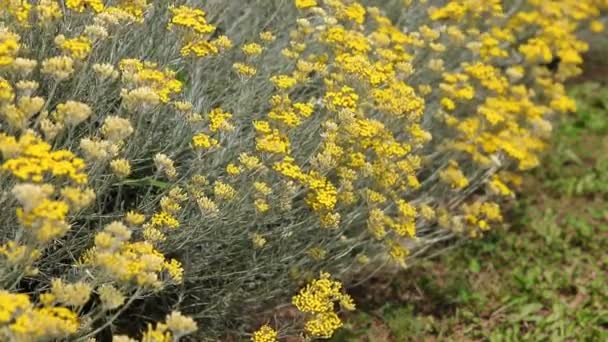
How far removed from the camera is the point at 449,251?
4.43 meters

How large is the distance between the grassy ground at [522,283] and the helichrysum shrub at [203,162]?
260 millimetres

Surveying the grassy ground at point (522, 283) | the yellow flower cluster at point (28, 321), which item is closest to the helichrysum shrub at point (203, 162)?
the yellow flower cluster at point (28, 321)

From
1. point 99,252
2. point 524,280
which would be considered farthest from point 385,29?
point 99,252

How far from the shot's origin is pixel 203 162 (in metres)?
3.05

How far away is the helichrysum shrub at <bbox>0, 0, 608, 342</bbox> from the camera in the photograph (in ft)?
7.19

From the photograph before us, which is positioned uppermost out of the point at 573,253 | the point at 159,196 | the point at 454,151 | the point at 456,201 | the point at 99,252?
the point at 99,252

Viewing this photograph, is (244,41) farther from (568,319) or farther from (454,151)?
(568,319)

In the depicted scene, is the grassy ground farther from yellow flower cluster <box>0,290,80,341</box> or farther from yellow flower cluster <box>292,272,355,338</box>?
yellow flower cluster <box>0,290,80,341</box>

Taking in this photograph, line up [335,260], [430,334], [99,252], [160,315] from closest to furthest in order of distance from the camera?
[99,252], [160,315], [335,260], [430,334]

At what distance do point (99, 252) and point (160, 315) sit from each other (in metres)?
1.09

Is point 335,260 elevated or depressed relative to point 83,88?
depressed

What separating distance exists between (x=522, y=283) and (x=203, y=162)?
80.5 inches

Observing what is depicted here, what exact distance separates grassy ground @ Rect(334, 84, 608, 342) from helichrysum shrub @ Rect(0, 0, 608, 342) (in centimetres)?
26

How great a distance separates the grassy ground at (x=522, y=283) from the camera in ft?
12.7
